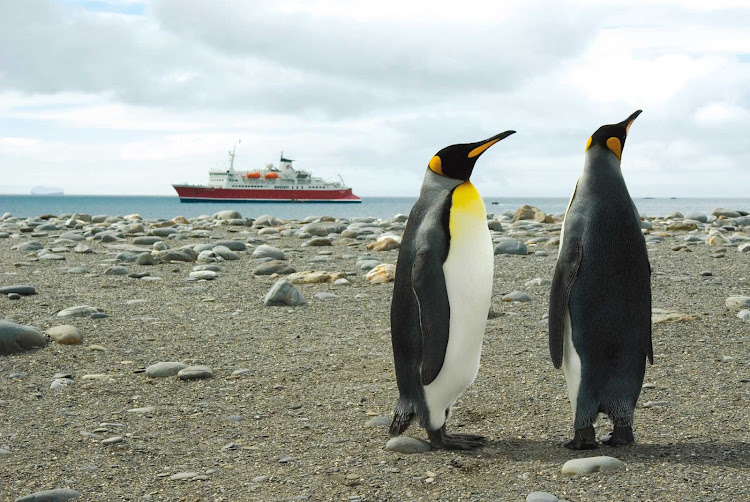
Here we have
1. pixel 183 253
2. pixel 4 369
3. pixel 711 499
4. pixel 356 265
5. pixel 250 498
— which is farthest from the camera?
pixel 183 253

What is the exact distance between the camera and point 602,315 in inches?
120

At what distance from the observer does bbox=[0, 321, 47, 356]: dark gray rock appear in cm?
462

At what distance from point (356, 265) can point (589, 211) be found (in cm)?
526

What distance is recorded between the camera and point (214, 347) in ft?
16.1

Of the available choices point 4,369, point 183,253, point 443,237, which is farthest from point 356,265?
point 443,237

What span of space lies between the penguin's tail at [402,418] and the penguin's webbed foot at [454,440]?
0.11 m

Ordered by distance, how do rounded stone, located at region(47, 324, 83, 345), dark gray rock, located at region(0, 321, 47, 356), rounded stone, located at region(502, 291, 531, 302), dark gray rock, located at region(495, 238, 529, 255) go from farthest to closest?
dark gray rock, located at region(495, 238, 529, 255), rounded stone, located at region(502, 291, 531, 302), rounded stone, located at region(47, 324, 83, 345), dark gray rock, located at region(0, 321, 47, 356)

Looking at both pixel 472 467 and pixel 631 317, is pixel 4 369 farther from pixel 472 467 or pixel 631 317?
pixel 631 317

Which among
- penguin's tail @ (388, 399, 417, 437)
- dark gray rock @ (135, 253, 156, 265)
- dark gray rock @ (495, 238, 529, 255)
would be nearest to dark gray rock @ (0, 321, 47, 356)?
penguin's tail @ (388, 399, 417, 437)

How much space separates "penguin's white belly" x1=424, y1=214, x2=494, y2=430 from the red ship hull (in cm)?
5812

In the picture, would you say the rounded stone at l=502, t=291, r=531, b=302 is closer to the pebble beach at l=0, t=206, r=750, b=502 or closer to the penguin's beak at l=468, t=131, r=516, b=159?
the pebble beach at l=0, t=206, r=750, b=502

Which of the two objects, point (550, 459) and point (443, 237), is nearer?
point (550, 459)

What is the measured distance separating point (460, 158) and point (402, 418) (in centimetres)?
110

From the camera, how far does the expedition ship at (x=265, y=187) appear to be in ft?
199
